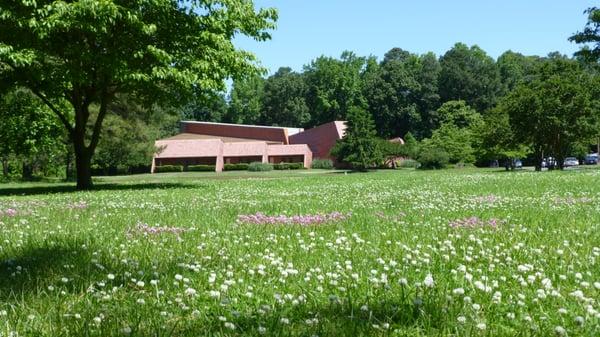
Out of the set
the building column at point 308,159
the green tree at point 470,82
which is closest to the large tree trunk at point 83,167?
the building column at point 308,159

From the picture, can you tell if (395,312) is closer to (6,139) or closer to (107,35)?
(107,35)

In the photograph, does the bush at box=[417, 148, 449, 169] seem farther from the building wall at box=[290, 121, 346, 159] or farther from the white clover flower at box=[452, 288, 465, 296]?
the white clover flower at box=[452, 288, 465, 296]

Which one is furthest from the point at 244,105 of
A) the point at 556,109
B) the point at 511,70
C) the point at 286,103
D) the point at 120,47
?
the point at 120,47

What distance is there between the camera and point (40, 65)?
59.1 feet

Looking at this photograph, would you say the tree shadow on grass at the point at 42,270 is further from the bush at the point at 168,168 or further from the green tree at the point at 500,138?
the bush at the point at 168,168

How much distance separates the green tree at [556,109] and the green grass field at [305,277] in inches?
1447

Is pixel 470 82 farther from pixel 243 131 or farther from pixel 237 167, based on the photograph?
pixel 237 167

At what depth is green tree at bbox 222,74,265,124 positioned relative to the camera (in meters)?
117

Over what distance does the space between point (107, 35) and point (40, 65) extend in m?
2.48

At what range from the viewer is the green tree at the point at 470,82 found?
317 feet

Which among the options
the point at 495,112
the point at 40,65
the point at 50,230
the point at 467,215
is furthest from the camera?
the point at 495,112

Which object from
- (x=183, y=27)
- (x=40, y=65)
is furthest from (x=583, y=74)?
(x=40, y=65)

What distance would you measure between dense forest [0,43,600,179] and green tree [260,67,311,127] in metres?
0.22

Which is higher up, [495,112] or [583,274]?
[495,112]
